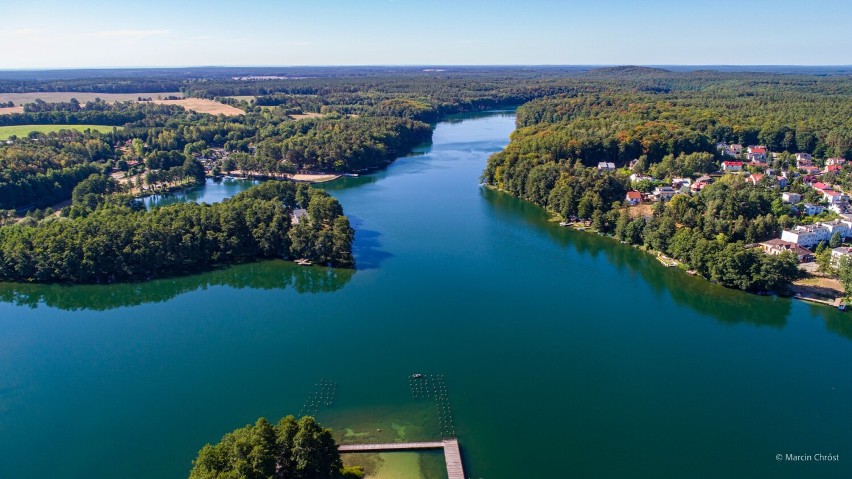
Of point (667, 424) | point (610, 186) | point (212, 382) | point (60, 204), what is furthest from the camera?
point (60, 204)

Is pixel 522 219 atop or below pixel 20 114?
below

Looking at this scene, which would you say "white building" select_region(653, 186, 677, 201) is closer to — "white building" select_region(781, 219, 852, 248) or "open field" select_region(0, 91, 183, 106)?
"white building" select_region(781, 219, 852, 248)

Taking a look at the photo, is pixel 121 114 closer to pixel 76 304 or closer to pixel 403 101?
pixel 403 101

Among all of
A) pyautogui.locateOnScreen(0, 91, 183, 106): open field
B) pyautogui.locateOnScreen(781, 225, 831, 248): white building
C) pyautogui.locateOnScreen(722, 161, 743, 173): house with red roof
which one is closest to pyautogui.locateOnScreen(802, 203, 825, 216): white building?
pyautogui.locateOnScreen(781, 225, 831, 248): white building

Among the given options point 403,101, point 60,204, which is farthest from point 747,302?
point 403,101

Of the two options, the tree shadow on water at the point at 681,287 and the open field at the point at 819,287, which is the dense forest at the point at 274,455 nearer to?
the tree shadow on water at the point at 681,287

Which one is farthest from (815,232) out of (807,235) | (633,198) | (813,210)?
(633,198)

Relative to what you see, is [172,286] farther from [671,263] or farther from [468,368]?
[671,263]
